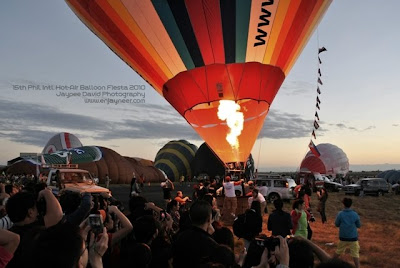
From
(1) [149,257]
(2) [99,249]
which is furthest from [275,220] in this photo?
(2) [99,249]

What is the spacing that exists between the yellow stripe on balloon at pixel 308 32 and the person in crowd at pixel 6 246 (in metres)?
10.9

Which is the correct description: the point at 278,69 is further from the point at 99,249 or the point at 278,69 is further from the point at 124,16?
the point at 99,249

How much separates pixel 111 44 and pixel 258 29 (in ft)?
15.9

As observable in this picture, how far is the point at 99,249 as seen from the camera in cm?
241

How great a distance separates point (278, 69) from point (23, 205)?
10.3 metres

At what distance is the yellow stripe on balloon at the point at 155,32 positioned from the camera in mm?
10641

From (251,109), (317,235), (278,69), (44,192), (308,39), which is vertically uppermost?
(308,39)

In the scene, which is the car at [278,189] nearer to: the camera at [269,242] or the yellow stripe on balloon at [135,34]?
the yellow stripe on balloon at [135,34]

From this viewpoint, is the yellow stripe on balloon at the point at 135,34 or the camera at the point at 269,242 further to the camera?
the yellow stripe on balloon at the point at 135,34

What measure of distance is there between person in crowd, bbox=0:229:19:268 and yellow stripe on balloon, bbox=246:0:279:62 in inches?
369

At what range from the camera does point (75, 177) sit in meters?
13.4

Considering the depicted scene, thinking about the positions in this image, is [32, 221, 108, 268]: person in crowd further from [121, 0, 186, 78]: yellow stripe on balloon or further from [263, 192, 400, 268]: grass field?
[121, 0, 186, 78]: yellow stripe on balloon

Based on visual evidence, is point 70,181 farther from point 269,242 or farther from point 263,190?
point 269,242

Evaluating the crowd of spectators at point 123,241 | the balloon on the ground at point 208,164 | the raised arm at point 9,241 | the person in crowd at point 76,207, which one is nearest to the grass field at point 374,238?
the crowd of spectators at point 123,241
